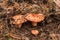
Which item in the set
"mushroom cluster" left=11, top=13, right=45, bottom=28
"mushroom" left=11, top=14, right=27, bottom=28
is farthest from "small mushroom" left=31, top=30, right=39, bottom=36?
"mushroom" left=11, top=14, right=27, bottom=28

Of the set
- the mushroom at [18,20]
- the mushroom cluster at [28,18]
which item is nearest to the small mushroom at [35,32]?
the mushroom cluster at [28,18]

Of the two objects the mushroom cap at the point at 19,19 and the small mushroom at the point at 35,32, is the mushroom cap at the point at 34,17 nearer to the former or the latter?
the mushroom cap at the point at 19,19

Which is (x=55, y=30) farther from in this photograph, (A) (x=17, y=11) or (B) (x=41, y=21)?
(A) (x=17, y=11)

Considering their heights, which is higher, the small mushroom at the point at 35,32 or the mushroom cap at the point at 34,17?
the mushroom cap at the point at 34,17

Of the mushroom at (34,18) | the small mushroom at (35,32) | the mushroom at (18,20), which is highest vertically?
the mushroom at (34,18)

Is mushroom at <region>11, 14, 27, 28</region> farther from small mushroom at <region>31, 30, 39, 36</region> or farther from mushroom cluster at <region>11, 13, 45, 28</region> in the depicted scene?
small mushroom at <region>31, 30, 39, 36</region>

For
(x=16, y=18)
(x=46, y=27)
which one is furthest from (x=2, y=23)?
(x=46, y=27)

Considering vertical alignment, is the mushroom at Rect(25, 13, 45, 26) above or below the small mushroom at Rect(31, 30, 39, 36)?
above

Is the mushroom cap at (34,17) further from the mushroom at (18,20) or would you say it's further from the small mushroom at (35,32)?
the small mushroom at (35,32)

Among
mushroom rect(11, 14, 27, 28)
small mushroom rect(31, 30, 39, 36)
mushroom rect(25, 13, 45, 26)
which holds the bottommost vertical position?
small mushroom rect(31, 30, 39, 36)

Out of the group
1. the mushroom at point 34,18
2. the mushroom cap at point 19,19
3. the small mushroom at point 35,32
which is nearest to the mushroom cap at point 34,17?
the mushroom at point 34,18

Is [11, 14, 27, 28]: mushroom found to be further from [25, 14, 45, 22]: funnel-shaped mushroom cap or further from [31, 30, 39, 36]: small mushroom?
[31, 30, 39, 36]: small mushroom
